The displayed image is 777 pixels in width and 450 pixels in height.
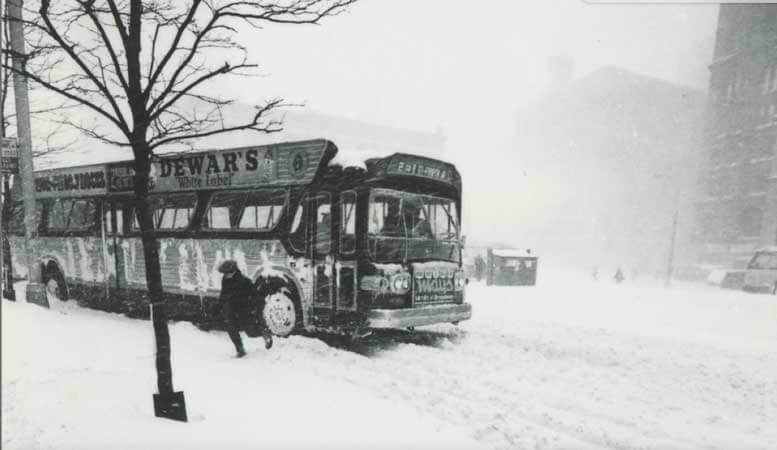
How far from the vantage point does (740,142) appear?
33.1 m

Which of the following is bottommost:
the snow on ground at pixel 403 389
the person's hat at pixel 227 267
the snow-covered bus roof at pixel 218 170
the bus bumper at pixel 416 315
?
the snow on ground at pixel 403 389

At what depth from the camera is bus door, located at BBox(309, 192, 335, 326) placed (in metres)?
7.71

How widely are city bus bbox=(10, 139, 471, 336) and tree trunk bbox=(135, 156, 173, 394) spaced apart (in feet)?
8.07

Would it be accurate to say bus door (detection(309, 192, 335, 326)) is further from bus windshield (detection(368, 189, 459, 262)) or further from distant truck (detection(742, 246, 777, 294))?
distant truck (detection(742, 246, 777, 294))

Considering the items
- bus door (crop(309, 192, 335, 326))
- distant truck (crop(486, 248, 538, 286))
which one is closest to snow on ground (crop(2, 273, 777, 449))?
bus door (crop(309, 192, 335, 326))

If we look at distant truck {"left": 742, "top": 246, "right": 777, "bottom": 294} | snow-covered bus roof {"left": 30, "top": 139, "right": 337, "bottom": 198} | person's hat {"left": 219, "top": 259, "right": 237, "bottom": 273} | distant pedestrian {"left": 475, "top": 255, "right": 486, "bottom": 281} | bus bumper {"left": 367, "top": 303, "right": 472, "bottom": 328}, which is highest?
snow-covered bus roof {"left": 30, "top": 139, "right": 337, "bottom": 198}

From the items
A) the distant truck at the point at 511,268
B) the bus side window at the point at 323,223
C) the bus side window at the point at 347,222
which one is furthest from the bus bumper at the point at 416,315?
the distant truck at the point at 511,268

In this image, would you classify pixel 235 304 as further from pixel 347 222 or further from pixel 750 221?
pixel 750 221

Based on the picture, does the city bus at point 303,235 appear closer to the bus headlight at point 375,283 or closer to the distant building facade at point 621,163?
the bus headlight at point 375,283

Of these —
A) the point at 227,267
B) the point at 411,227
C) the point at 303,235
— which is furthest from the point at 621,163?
the point at 227,267

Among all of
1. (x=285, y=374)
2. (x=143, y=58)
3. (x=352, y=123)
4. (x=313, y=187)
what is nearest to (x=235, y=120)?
(x=352, y=123)

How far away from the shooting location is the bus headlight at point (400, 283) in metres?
7.44

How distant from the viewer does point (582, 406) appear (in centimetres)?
539

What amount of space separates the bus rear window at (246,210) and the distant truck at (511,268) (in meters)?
14.1
